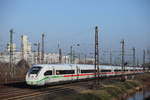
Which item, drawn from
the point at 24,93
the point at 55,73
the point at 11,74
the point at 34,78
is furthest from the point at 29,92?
the point at 11,74

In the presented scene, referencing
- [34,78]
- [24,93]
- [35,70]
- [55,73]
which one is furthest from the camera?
[55,73]

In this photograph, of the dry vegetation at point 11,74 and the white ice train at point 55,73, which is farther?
the dry vegetation at point 11,74

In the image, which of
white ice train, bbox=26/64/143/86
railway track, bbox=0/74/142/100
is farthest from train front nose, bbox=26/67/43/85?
railway track, bbox=0/74/142/100

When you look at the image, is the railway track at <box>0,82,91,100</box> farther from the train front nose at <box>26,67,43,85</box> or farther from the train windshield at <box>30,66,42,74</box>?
the train windshield at <box>30,66,42,74</box>

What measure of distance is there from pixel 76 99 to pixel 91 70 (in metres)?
27.0

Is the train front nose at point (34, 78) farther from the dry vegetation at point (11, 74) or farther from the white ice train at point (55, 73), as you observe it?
the dry vegetation at point (11, 74)

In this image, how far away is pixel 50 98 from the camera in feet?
82.1

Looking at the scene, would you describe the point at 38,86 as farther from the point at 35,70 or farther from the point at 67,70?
the point at 67,70

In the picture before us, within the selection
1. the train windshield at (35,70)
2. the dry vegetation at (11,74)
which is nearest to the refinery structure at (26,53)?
the dry vegetation at (11,74)

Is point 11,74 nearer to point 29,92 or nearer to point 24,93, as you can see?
point 29,92

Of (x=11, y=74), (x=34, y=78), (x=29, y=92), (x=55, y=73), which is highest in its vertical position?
(x=55, y=73)

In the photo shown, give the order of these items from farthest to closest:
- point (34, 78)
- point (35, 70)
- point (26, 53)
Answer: point (26, 53) < point (35, 70) < point (34, 78)

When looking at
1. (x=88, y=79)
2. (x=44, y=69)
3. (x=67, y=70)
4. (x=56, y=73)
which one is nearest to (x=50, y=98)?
(x=44, y=69)

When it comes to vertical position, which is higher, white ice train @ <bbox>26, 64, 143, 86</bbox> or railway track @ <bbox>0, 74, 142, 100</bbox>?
white ice train @ <bbox>26, 64, 143, 86</bbox>
